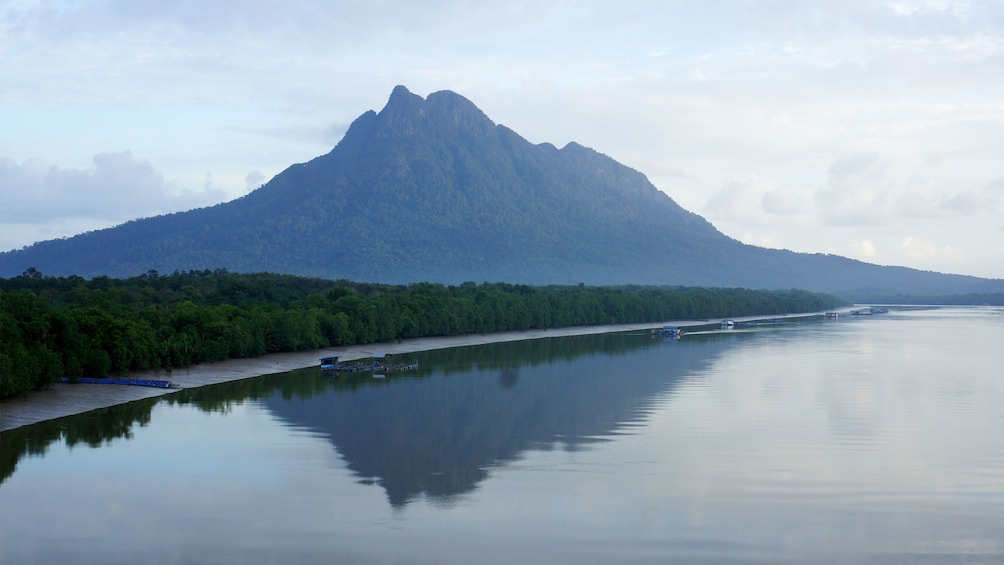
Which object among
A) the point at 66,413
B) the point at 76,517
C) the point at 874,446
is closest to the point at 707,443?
the point at 874,446

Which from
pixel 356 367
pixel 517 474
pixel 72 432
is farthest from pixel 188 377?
pixel 517 474

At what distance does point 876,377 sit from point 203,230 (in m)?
160

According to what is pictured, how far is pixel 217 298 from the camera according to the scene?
74.5 metres

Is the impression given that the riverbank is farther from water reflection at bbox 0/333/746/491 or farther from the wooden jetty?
the wooden jetty

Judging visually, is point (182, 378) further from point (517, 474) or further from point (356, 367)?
point (517, 474)

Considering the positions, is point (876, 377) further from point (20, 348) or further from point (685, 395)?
point (20, 348)

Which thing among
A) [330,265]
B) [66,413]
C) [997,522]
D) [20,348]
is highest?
[330,265]

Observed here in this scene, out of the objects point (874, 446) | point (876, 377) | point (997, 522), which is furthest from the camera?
point (876, 377)

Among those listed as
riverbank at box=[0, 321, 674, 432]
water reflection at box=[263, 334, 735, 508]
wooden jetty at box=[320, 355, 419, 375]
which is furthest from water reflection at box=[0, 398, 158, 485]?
wooden jetty at box=[320, 355, 419, 375]

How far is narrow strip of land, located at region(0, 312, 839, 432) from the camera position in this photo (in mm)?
34281

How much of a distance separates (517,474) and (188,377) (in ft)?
82.0

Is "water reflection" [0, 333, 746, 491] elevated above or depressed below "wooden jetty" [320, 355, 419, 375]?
below

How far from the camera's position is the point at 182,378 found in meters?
45.0

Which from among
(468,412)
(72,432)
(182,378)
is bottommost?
(468,412)
